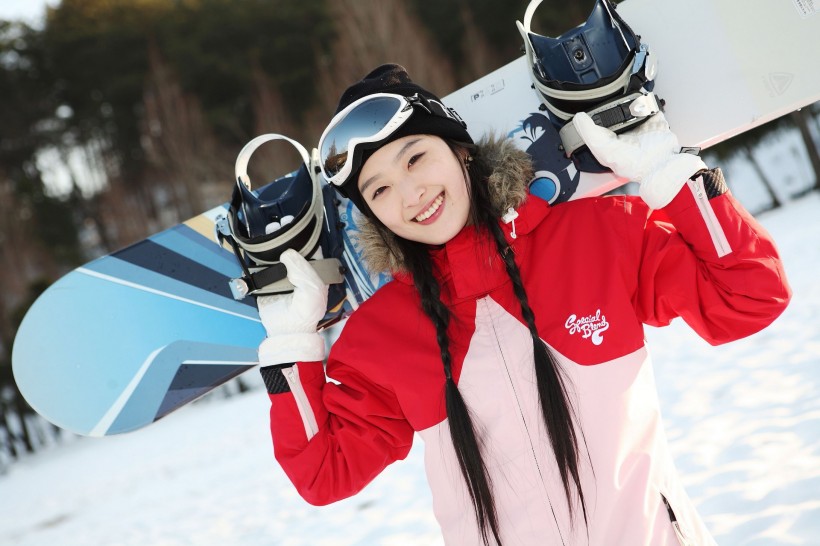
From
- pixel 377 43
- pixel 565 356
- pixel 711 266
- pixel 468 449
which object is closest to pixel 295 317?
pixel 468 449

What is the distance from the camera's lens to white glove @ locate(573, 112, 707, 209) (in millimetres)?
1445

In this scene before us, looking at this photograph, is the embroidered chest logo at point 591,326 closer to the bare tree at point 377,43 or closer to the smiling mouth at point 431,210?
the smiling mouth at point 431,210

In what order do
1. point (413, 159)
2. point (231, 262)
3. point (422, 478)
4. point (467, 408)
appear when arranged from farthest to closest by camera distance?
point (422, 478) < point (231, 262) < point (413, 159) < point (467, 408)

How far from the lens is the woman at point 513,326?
56.6 inches

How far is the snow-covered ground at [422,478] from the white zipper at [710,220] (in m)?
1.42

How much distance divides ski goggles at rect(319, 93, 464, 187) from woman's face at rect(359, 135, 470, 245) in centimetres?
4

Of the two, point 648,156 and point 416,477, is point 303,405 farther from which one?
point 416,477

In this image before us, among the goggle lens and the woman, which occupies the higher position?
the goggle lens

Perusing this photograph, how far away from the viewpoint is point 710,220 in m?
1.39

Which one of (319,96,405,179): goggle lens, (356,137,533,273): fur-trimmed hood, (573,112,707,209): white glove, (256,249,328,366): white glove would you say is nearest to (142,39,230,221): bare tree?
(256,249,328,366): white glove

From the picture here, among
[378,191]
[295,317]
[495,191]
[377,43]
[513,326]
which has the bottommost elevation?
[513,326]

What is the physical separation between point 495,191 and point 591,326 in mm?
381

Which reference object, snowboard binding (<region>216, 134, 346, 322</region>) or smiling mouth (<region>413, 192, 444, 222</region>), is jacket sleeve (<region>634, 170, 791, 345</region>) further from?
snowboard binding (<region>216, 134, 346, 322</region>)

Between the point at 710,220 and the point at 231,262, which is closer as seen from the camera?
the point at 710,220
